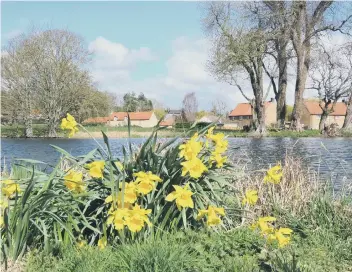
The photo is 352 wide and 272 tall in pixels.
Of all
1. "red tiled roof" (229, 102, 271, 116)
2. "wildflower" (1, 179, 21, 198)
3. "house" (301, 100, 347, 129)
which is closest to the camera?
"wildflower" (1, 179, 21, 198)

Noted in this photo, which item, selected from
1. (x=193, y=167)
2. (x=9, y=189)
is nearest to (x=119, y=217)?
(x=193, y=167)

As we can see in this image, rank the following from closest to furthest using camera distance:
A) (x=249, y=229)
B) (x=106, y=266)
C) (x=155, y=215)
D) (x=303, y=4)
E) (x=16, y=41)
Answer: (x=106, y=266) < (x=155, y=215) < (x=249, y=229) < (x=303, y=4) < (x=16, y=41)

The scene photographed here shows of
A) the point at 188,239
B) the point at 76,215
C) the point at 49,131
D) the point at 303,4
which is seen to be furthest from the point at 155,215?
the point at 49,131

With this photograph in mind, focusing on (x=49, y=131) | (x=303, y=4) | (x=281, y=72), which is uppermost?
(x=303, y=4)

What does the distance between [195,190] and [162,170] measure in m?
0.37

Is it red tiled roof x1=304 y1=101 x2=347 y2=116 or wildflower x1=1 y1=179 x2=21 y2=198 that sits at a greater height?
red tiled roof x1=304 y1=101 x2=347 y2=116

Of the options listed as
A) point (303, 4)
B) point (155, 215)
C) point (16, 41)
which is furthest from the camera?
point (16, 41)

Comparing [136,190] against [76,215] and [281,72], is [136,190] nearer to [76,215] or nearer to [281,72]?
[76,215]

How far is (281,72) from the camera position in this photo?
39.0 metres

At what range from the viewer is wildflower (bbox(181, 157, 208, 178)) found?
A: 3.77 metres

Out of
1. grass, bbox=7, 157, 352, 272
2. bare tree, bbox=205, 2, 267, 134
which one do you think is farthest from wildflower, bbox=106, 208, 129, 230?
bare tree, bbox=205, 2, 267, 134

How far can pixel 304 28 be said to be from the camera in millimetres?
35406

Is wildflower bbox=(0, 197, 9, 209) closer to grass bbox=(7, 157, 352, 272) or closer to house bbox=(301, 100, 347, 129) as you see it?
grass bbox=(7, 157, 352, 272)

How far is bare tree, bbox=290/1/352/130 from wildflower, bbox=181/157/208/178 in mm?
32794
